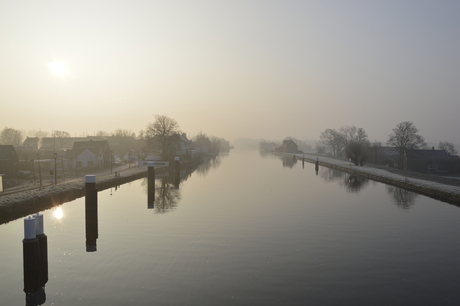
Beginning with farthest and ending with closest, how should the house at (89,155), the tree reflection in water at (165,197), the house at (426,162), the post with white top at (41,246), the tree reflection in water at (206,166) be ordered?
1. the house at (426,162)
2. the tree reflection in water at (206,166)
3. the house at (89,155)
4. the tree reflection in water at (165,197)
5. the post with white top at (41,246)

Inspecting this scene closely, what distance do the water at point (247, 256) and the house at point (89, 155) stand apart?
96.2 feet

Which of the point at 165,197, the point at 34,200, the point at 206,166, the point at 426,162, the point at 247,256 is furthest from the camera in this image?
the point at 426,162

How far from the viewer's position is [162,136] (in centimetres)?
6041

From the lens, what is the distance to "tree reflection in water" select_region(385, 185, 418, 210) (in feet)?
82.4

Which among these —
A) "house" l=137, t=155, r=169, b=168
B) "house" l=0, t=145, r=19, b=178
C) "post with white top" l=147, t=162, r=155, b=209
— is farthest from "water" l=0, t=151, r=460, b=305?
"house" l=137, t=155, r=169, b=168

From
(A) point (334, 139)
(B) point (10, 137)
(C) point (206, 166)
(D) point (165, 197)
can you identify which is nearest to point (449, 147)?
(A) point (334, 139)

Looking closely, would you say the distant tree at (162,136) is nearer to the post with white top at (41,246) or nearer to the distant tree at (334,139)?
the post with white top at (41,246)

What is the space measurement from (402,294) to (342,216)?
10932 mm

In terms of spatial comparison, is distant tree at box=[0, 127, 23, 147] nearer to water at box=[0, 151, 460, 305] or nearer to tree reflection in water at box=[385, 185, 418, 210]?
water at box=[0, 151, 460, 305]

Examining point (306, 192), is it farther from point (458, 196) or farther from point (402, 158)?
point (402, 158)

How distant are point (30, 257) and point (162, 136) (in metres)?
52.0

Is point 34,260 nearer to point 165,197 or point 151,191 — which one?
point 151,191

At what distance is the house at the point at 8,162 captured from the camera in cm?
3878

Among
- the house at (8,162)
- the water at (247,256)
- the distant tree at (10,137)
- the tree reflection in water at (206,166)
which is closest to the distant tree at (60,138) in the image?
the distant tree at (10,137)
